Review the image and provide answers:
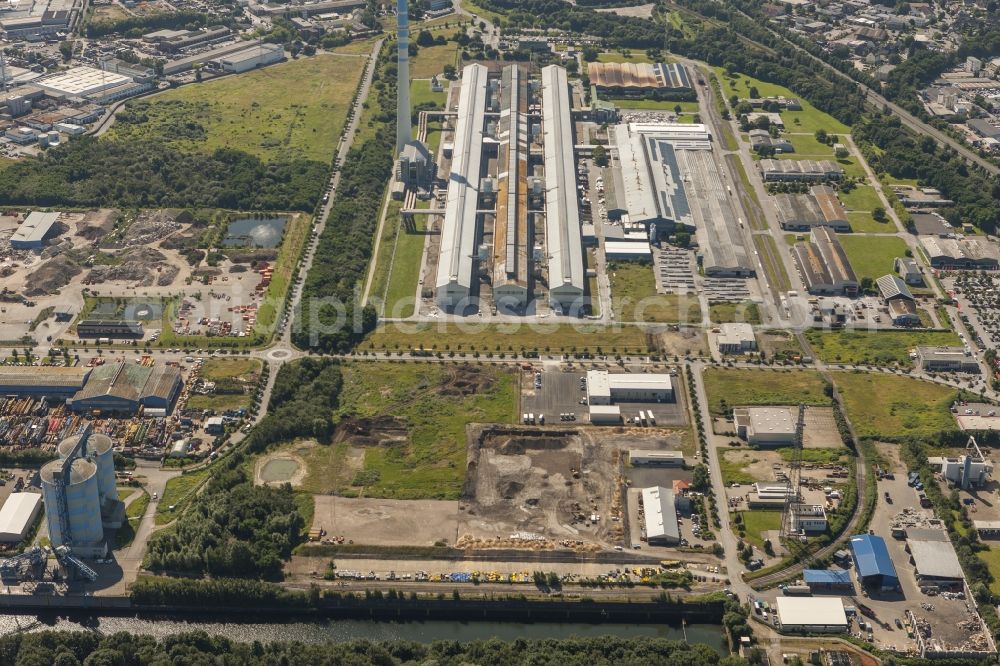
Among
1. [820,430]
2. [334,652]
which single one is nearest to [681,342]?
[820,430]

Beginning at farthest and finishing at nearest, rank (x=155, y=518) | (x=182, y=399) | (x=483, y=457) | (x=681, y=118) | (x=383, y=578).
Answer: (x=681, y=118) → (x=182, y=399) → (x=483, y=457) → (x=155, y=518) → (x=383, y=578)

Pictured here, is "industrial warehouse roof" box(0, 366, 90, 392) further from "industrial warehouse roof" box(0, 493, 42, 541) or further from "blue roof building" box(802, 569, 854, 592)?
"blue roof building" box(802, 569, 854, 592)

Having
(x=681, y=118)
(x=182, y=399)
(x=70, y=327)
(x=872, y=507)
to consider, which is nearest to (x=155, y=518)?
(x=182, y=399)

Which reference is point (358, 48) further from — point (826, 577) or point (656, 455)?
point (826, 577)

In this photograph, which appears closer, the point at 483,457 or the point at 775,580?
the point at 775,580

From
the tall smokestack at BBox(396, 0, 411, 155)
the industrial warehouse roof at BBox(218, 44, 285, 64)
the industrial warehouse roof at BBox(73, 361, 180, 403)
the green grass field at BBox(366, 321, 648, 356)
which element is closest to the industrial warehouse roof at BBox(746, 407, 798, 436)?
the green grass field at BBox(366, 321, 648, 356)

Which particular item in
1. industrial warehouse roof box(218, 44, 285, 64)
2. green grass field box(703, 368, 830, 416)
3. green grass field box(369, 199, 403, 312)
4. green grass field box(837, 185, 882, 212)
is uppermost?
green grass field box(703, 368, 830, 416)

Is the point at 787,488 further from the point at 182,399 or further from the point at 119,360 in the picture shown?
the point at 119,360
